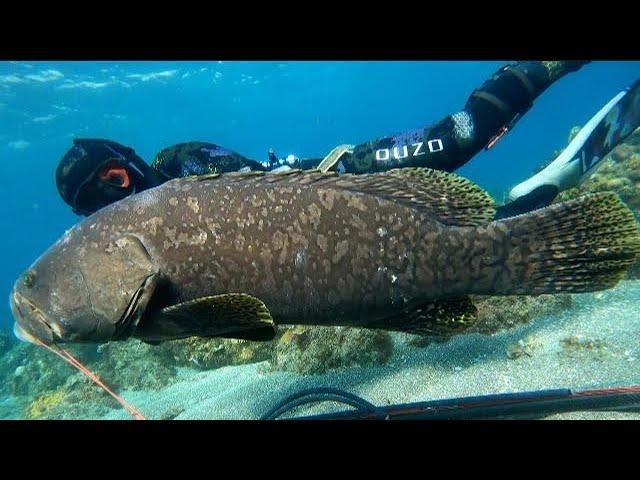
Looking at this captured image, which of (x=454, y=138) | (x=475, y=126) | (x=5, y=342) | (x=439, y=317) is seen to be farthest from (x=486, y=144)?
(x=5, y=342)

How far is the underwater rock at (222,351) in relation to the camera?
6.67m

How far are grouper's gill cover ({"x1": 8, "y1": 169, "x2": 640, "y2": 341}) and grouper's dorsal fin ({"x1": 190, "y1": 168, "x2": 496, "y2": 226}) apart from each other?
0.01 m

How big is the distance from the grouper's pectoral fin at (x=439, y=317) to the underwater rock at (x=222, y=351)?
3.26 m

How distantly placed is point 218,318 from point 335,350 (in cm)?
236

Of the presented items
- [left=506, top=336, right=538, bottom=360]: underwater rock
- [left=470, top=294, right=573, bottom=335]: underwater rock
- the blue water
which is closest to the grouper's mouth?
[left=506, top=336, right=538, bottom=360]: underwater rock

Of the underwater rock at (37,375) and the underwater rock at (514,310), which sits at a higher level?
the underwater rock at (514,310)

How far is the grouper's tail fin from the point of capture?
3.17m

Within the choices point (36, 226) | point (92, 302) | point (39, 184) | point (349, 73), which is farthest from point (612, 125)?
point (36, 226)

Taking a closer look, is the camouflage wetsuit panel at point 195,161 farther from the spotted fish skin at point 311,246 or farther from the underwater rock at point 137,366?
the underwater rock at point 137,366

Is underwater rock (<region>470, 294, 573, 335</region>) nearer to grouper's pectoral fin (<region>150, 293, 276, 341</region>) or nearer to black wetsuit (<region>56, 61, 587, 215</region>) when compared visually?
black wetsuit (<region>56, 61, 587, 215</region>)

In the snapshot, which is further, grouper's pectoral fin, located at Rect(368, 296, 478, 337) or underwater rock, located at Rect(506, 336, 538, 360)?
underwater rock, located at Rect(506, 336, 538, 360)

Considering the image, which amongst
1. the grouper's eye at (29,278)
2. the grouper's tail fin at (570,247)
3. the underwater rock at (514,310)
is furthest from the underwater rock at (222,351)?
the grouper's tail fin at (570,247)

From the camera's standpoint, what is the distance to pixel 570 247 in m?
3.25

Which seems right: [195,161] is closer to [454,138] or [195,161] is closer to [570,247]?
[454,138]
